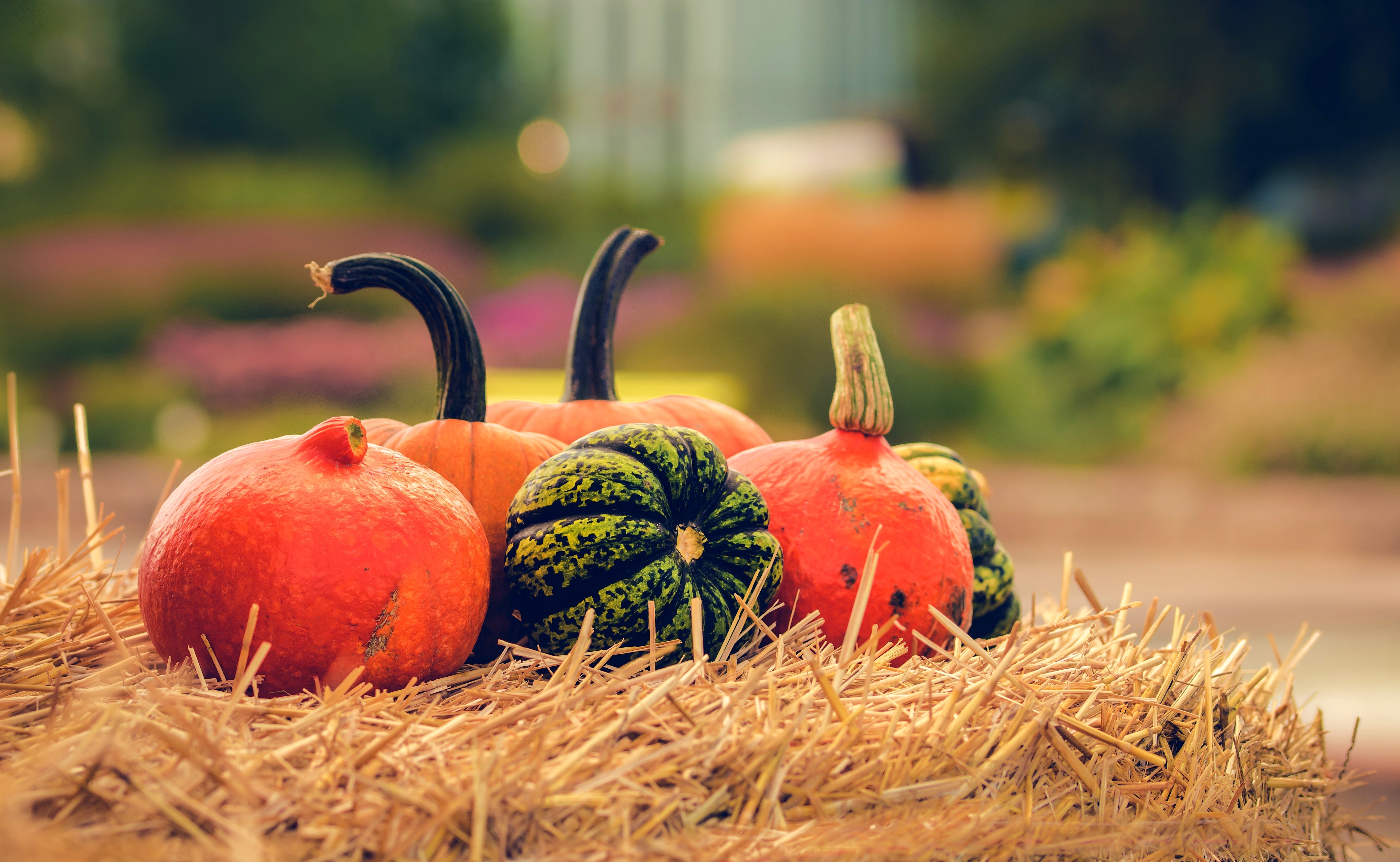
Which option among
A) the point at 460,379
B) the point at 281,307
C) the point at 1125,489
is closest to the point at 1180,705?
the point at 460,379

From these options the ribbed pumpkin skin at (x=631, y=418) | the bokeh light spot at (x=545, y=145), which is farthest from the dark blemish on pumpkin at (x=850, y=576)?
the bokeh light spot at (x=545, y=145)

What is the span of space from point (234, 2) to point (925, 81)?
12.8m

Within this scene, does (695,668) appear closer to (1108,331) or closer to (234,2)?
(1108,331)

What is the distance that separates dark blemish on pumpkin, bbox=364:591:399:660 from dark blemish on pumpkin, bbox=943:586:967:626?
39.4 inches

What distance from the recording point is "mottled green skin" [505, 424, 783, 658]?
1.68 m

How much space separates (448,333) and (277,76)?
57.7 ft

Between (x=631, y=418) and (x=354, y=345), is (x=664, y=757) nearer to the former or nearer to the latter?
(x=631, y=418)

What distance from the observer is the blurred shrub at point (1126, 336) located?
10.7 m

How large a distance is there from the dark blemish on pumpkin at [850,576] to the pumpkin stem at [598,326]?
0.80m

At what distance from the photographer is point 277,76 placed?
17234mm

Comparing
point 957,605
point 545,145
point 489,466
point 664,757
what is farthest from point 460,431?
point 545,145

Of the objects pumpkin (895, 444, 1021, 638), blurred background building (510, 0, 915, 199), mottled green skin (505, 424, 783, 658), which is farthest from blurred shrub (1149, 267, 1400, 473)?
blurred background building (510, 0, 915, 199)

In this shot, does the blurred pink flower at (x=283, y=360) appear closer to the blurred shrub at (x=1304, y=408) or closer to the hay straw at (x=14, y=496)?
the blurred shrub at (x=1304, y=408)

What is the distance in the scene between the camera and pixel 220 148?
672 inches
